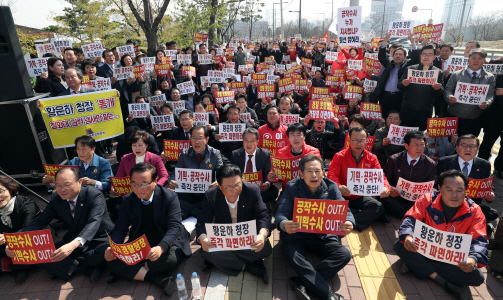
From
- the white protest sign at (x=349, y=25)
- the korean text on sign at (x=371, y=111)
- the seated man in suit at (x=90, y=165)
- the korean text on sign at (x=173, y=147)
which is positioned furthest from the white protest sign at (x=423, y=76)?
the seated man in suit at (x=90, y=165)

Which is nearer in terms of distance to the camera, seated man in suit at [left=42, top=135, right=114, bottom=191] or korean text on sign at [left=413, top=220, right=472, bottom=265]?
korean text on sign at [left=413, top=220, right=472, bottom=265]

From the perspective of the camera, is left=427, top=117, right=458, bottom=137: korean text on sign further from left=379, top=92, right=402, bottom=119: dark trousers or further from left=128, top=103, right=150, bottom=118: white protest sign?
left=128, top=103, right=150, bottom=118: white protest sign

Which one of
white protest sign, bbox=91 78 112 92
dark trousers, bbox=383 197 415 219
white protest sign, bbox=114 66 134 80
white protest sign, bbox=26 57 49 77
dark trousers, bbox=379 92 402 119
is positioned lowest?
dark trousers, bbox=383 197 415 219

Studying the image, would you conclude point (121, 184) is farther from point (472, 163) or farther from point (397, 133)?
point (472, 163)

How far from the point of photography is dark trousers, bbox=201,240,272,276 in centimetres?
381

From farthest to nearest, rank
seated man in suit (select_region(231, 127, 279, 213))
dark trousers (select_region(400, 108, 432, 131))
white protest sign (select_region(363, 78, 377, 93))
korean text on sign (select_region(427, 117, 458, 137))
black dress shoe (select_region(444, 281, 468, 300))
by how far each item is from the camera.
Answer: white protest sign (select_region(363, 78, 377, 93)), dark trousers (select_region(400, 108, 432, 131)), korean text on sign (select_region(427, 117, 458, 137)), seated man in suit (select_region(231, 127, 279, 213)), black dress shoe (select_region(444, 281, 468, 300))

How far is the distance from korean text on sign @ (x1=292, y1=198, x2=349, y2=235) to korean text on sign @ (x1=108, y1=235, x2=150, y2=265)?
5.63ft

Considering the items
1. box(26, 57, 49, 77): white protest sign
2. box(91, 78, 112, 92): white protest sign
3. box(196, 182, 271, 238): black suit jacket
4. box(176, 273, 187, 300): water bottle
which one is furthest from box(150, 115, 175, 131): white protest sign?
box(176, 273, 187, 300): water bottle

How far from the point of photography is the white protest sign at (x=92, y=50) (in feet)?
28.7

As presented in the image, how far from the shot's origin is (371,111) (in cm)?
683

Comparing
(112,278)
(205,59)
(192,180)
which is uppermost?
(205,59)

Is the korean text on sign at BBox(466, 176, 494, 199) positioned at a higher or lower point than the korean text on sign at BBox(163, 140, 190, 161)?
lower

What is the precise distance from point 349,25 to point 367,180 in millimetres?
5427

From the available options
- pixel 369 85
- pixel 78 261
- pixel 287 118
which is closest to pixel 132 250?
pixel 78 261
